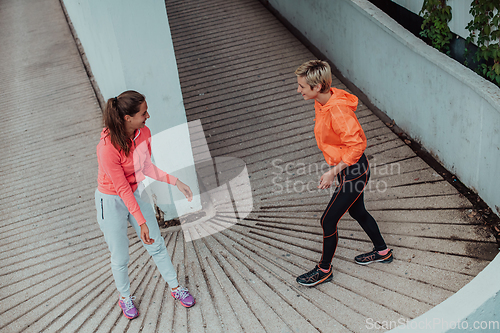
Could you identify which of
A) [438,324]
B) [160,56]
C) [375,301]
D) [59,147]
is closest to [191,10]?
[59,147]

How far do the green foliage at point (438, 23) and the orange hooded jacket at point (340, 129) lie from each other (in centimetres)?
227

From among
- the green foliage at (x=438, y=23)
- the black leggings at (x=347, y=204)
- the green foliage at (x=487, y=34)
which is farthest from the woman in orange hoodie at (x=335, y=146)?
the green foliage at (x=438, y=23)

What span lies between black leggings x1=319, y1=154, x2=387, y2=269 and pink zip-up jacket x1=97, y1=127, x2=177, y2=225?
48.3 inches

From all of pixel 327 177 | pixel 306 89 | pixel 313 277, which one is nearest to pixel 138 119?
pixel 306 89

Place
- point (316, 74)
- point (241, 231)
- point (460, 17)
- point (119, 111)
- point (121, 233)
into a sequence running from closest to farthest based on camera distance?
1. point (119, 111)
2. point (316, 74)
3. point (121, 233)
4. point (241, 231)
5. point (460, 17)

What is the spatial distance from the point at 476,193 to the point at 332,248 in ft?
5.68

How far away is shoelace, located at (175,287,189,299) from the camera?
326cm

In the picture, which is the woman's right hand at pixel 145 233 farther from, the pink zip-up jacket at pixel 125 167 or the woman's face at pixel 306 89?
the woman's face at pixel 306 89

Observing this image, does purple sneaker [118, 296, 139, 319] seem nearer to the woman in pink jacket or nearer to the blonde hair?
the woman in pink jacket

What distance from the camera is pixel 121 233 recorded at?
297 centimetres

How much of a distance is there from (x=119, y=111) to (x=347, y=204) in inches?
63.3

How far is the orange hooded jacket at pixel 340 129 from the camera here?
8.96 feet

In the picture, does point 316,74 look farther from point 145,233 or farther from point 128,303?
point 128,303

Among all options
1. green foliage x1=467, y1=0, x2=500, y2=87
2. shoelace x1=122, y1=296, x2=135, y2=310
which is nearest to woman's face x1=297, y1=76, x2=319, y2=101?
shoelace x1=122, y1=296, x2=135, y2=310
